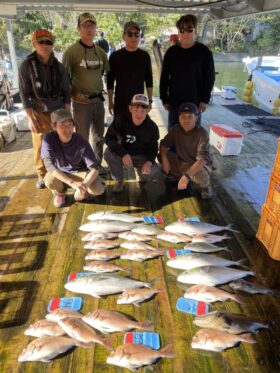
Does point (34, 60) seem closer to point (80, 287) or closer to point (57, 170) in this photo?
point (57, 170)

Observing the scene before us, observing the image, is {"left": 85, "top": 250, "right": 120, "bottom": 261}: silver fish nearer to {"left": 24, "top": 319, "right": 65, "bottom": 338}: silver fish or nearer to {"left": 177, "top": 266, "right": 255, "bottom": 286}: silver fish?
{"left": 177, "top": 266, "right": 255, "bottom": 286}: silver fish

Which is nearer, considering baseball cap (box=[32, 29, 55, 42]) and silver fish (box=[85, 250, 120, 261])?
silver fish (box=[85, 250, 120, 261])

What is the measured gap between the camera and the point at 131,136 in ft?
12.6

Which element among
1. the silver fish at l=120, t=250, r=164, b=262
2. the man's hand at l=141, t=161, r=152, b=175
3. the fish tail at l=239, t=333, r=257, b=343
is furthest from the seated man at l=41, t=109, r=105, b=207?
the fish tail at l=239, t=333, r=257, b=343

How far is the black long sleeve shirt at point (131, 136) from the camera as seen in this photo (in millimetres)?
3770

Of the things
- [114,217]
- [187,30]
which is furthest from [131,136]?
[187,30]

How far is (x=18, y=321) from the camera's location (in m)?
2.09

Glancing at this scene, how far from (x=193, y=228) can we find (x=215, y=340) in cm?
124

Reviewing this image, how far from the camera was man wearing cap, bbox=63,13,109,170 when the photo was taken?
383 cm

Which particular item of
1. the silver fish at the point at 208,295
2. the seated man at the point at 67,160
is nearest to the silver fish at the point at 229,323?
the silver fish at the point at 208,295

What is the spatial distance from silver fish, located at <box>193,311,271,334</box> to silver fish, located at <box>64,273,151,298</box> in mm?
487

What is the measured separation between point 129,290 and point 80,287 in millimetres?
363

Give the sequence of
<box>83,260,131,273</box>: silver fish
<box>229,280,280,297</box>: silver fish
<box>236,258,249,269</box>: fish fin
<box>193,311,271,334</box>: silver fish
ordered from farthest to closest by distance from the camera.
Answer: <box>236,258,249,269</box>: fish fin
<box>83,260,131,273</box>: silver fish
<box>229,280,280,297</box>: silver fish
<box>193,311,271,334</box>: silver fish

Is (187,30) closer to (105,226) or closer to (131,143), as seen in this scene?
(131,143)
